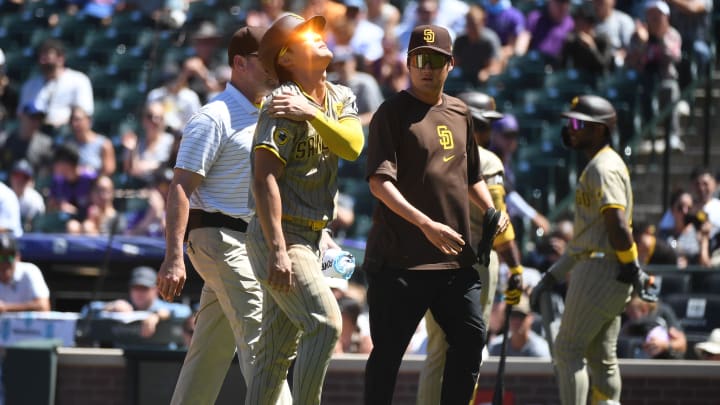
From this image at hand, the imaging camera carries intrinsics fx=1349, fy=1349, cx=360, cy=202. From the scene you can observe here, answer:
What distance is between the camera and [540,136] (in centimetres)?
1230

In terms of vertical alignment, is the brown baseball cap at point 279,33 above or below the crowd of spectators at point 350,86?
above

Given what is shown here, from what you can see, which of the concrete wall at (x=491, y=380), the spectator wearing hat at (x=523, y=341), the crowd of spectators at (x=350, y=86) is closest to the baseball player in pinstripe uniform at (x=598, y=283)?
the concrete wall at (x=491, y=380)

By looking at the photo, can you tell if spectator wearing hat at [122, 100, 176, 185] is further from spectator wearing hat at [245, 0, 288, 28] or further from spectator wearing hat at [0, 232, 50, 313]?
spectator wearing hat at [0, 232, 50, 313]

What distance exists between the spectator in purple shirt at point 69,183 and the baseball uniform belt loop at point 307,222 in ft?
26.1

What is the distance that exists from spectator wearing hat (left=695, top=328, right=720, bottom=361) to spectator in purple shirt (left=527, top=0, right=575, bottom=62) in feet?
16.3

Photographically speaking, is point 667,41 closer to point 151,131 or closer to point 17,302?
point 151,131

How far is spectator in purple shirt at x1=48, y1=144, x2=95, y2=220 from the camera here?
1302 cm

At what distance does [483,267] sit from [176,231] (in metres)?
2.08

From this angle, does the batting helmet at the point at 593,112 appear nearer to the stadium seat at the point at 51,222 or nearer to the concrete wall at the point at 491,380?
the concrete wall at the point at 491,380

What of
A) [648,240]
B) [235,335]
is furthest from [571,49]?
[235,335]

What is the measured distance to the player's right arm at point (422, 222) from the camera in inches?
222

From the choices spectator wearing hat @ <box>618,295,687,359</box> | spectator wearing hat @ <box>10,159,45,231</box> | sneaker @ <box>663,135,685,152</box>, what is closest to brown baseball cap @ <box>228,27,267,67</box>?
spectator wearing hat @ <box>618,295,687,359</box>

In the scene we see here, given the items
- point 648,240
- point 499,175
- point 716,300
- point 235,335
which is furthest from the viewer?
point 648,240

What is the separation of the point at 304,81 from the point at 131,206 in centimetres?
770
